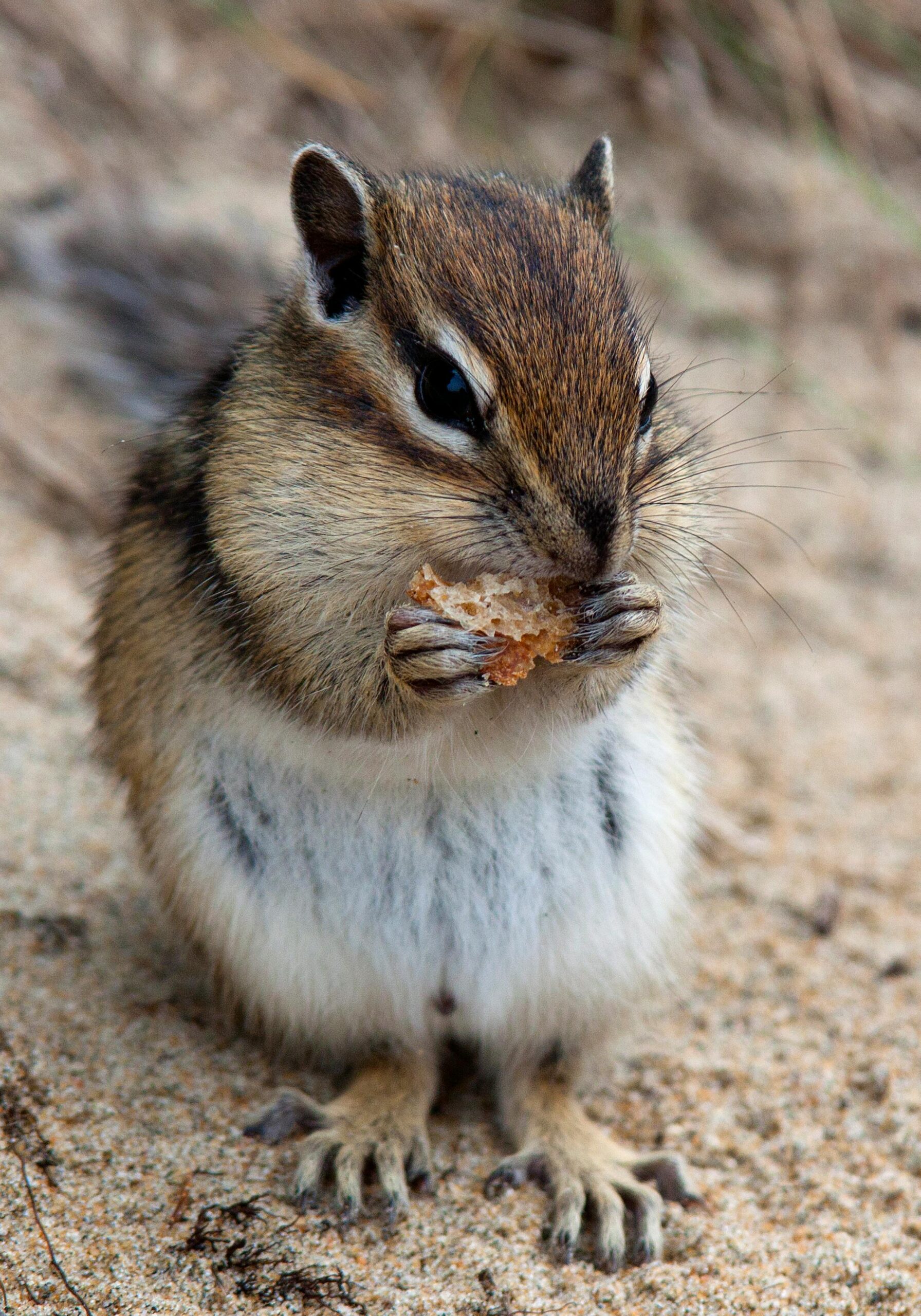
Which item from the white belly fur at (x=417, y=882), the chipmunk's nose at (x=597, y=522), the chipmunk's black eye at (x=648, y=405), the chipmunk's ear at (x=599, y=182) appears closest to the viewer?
the chipmunk's nose at (x=597, y=522)

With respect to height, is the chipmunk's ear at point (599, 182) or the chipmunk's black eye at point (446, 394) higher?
the chipmunk's ear at point (599, 182)

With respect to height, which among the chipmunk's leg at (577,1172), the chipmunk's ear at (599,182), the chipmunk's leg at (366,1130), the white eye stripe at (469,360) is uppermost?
the chipmunk's ear at (599,182)

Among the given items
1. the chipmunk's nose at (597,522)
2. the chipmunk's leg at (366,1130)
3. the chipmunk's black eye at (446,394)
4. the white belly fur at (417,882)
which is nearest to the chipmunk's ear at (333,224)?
the chipmunk's black eye at (446,394)

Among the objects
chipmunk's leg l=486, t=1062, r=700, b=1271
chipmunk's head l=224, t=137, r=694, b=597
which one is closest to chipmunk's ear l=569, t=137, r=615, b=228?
chipmunk's head l=224, t=137, r=694, b=597

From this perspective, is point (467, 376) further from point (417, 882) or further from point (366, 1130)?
point (366, 1130)

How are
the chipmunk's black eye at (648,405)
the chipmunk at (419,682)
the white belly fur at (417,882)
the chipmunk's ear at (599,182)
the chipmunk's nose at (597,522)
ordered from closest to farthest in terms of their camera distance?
the chipmunk's nose at (597,522) → the chipmunk at (419,682) → the chipmunk's black eye at (648,405) → the white belly fur at (417,882) → the chipmunk's ear at (599,182)

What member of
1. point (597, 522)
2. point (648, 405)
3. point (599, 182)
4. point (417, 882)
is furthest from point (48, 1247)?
point (599, 182)

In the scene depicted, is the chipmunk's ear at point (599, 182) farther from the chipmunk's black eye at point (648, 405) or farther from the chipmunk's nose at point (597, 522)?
the chipmunk's nose at point (597, 522)

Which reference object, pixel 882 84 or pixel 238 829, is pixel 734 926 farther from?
pixel 882 84

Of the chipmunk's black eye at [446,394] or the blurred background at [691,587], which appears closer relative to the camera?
the chipmunk's black eye at [446,394]
